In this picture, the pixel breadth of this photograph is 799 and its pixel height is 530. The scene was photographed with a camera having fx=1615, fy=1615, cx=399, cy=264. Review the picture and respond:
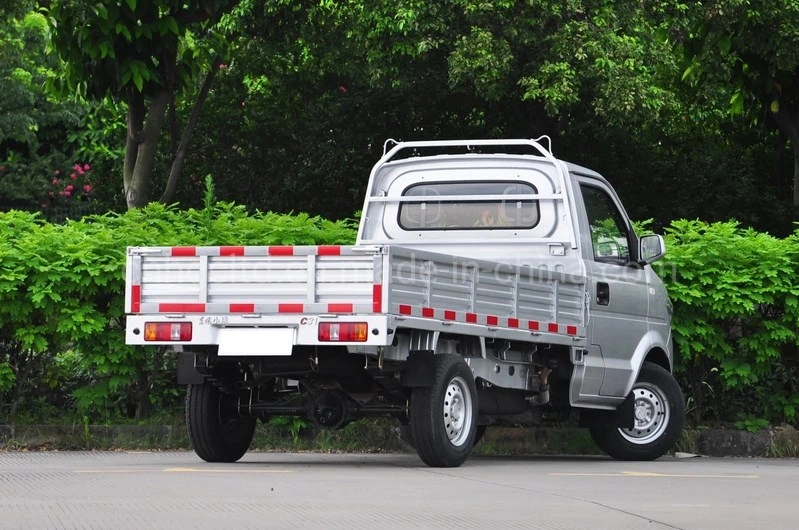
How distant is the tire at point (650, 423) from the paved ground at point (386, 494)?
275 millimetres

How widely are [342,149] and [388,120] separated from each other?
0.90 meters

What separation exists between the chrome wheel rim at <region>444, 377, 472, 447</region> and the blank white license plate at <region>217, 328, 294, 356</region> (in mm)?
1357

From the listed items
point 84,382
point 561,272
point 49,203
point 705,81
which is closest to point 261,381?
point 561,272

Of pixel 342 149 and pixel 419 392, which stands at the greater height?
pixel 342 149

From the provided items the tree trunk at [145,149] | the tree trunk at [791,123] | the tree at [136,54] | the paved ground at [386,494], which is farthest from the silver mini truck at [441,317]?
the tree trunk at [791,123]

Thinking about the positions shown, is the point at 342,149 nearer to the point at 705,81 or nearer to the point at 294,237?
the point at 705,81

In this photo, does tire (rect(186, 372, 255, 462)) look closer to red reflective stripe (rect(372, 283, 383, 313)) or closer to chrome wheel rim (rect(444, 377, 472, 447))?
chrome wheel rim (rect(444, 377, 472, 447))

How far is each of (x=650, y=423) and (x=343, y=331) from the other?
401 cm

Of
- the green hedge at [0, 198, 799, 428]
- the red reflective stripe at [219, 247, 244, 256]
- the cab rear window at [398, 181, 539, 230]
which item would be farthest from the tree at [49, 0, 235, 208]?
the red reflective stripe at [219, 247, 244, 256]

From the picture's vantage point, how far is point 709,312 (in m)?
14.8

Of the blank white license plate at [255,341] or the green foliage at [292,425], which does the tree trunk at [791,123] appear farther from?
the blank white license plate at [255,341]

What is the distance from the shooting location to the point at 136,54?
19.6m

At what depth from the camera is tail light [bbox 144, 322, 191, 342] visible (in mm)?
11492

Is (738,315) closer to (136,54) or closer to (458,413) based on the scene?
(458,413)
